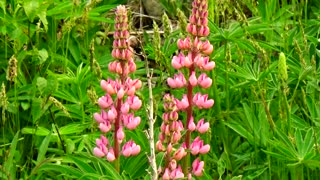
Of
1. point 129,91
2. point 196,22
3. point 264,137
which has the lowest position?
point 264,137

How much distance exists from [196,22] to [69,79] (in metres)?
0.91

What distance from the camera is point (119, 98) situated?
7.22 ft

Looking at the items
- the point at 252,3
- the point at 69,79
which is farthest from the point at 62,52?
the point at 252,3

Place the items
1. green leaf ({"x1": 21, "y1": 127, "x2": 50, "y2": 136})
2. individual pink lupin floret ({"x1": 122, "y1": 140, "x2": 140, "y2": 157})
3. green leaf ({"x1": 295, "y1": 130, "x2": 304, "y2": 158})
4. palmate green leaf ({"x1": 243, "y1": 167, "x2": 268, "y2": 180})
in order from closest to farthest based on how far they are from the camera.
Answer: individual pink lupin floret ({"x1": 122, "y1": 140, "x2": 140, "y2": 157}), green leaf ({"x1": 295, "y1": 130, "x2": 304, "y2": 158}), palmate green leaf ({"x1": 243, "y1": 167, "x2": 268, "y2": 180}), green leaf ({"x1": 21, "y1": 127, "x2": 50, "y2": 136})

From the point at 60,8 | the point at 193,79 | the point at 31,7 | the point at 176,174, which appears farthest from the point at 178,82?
the point at 60,8

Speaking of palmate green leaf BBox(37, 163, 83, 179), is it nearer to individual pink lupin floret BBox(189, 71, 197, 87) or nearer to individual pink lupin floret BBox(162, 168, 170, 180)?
individual pink lupin floret BBox(162, 168, 170, 180)

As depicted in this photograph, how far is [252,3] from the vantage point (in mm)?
3365

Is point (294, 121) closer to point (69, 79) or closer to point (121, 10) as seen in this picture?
point (69, 79)

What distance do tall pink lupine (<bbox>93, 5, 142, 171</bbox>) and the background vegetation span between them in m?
0.13

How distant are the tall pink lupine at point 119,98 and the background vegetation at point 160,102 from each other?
131mm

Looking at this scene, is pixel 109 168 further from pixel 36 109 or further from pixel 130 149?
pixel 36 109

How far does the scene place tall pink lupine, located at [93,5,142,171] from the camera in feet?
7.14

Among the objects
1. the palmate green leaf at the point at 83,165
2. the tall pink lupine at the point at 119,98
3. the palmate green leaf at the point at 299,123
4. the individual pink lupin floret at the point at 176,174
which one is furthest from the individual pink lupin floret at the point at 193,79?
the palmate green leaf at the point at 299,123

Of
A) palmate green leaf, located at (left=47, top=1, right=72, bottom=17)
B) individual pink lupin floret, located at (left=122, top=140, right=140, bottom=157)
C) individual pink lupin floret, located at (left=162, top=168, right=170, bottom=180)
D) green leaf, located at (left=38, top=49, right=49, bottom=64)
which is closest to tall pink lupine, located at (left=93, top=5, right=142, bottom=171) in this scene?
individual pink lupin floret, located at (left=122, top=140, right=140, bottom=157)
